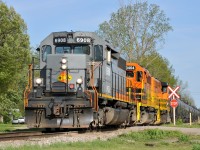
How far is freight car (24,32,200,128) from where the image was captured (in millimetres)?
16891

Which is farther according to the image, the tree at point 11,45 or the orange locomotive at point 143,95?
the tree at point 11,45

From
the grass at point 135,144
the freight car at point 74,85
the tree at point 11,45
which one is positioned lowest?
the grass at point 135,144

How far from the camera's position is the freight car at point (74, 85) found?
16891mm

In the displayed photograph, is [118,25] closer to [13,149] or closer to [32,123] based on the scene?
[32,123]

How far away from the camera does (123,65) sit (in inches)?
934

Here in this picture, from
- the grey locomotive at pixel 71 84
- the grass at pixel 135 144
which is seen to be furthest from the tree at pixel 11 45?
the grass at pixel 135 144

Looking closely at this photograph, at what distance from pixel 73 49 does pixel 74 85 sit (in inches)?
68.0

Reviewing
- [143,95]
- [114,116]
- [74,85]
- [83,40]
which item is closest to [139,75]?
[143,95]

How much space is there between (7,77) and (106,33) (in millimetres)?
14222

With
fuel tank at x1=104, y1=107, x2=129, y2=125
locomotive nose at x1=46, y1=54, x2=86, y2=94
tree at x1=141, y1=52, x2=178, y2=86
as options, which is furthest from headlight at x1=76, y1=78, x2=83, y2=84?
tree at x1=141, y1=52, x2=178, y2=86

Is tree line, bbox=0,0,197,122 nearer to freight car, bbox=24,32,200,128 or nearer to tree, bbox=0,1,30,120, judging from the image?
tree, bbox=0,1,30,120

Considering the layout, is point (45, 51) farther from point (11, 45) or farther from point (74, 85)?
point (11, 45)

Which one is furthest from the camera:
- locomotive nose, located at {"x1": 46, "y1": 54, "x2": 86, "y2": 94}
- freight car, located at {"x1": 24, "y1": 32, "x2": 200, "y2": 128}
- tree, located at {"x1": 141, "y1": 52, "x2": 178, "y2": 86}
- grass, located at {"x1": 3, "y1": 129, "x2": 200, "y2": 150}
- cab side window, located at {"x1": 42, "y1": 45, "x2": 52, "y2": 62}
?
A: tree, located at {"x1": 141, "y1": 52, "x2": 178, "y2": 86}

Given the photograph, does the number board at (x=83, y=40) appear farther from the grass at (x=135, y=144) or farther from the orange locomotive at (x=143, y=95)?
the orange locomotive at (x=143, y=95)
